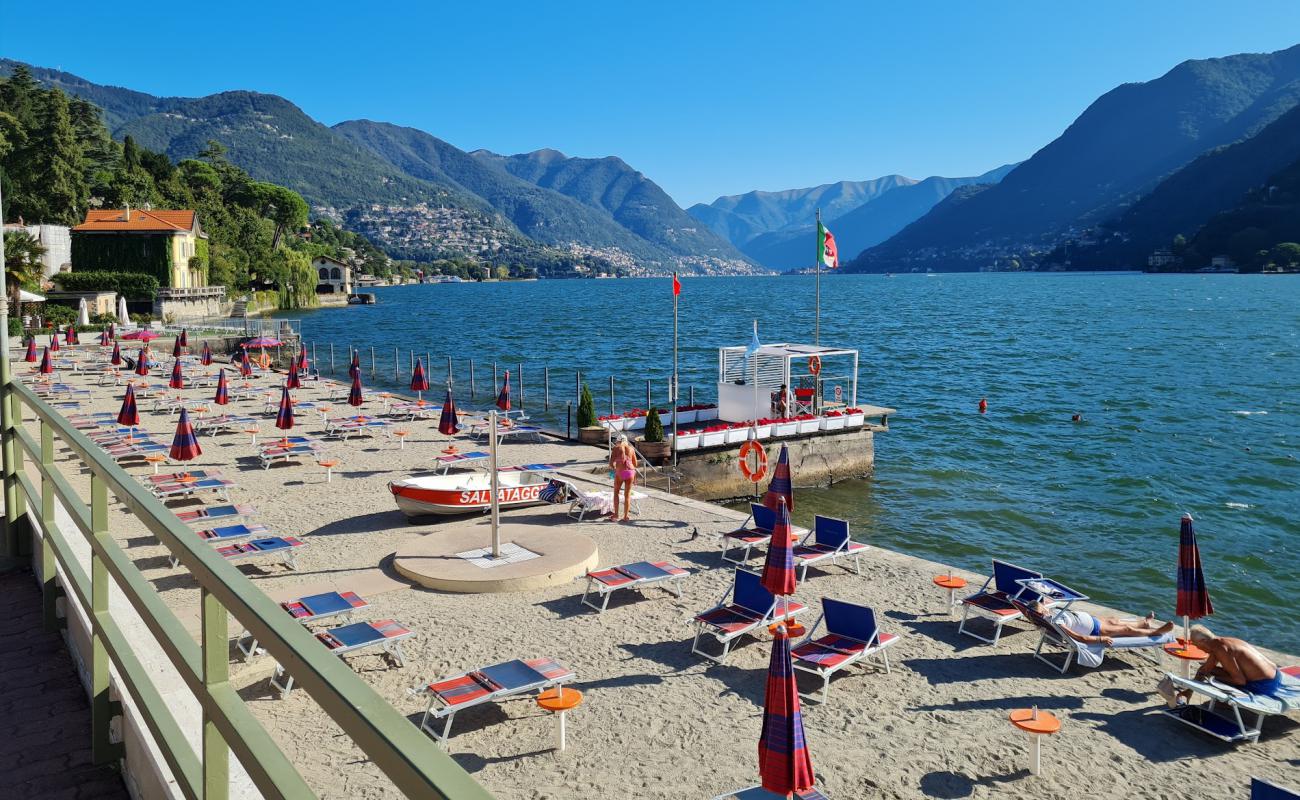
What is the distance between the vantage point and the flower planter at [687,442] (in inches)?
935

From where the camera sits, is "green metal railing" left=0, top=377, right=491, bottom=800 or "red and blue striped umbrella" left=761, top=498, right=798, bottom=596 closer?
"green metal railing" left=0, top=377, right=491, bottom=800

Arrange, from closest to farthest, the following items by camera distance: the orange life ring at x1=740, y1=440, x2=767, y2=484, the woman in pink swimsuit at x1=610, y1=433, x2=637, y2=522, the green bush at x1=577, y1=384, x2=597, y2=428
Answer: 1. the woman in pink swimsuit at x1=610, y1=433, x2=637, y2=522
2. the orange life ring at x1=740, y1=440, x2=767, y2=484
3. the green bush at x1=577, y1=384, x2=597, y2=428

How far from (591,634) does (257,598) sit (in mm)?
9579

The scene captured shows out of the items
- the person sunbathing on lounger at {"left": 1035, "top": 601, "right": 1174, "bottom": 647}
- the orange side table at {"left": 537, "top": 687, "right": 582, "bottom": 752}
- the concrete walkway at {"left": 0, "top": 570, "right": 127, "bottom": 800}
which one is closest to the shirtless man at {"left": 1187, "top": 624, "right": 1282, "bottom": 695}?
the person sunbathing on lounger at {"left": 1035, "top": 601, "right": 1174, "bottom": 647}

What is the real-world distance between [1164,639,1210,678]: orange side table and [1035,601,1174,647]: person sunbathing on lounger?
0.74ft

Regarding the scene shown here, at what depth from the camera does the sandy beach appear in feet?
26.1

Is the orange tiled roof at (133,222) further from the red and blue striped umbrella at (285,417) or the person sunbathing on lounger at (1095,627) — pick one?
the person sunbathing on lounger at (1095,627)

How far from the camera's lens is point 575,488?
687 inches

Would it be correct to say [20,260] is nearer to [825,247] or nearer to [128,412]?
[128,412]

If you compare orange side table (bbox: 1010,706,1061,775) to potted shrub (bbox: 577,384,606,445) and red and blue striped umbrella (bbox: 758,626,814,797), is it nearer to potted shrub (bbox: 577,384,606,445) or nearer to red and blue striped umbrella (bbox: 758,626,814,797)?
red and blue striped umbrella (bbox: 758,626,814,797)

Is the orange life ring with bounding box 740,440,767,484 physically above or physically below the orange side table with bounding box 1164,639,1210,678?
above

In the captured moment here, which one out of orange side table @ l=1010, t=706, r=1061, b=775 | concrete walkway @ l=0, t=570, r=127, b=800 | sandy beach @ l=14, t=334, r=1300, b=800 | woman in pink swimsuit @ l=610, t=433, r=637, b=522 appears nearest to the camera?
concrete walkway @ l=0, t=570, r=127, b=800

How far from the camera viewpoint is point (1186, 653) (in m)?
10.3

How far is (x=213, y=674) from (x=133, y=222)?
263ft
